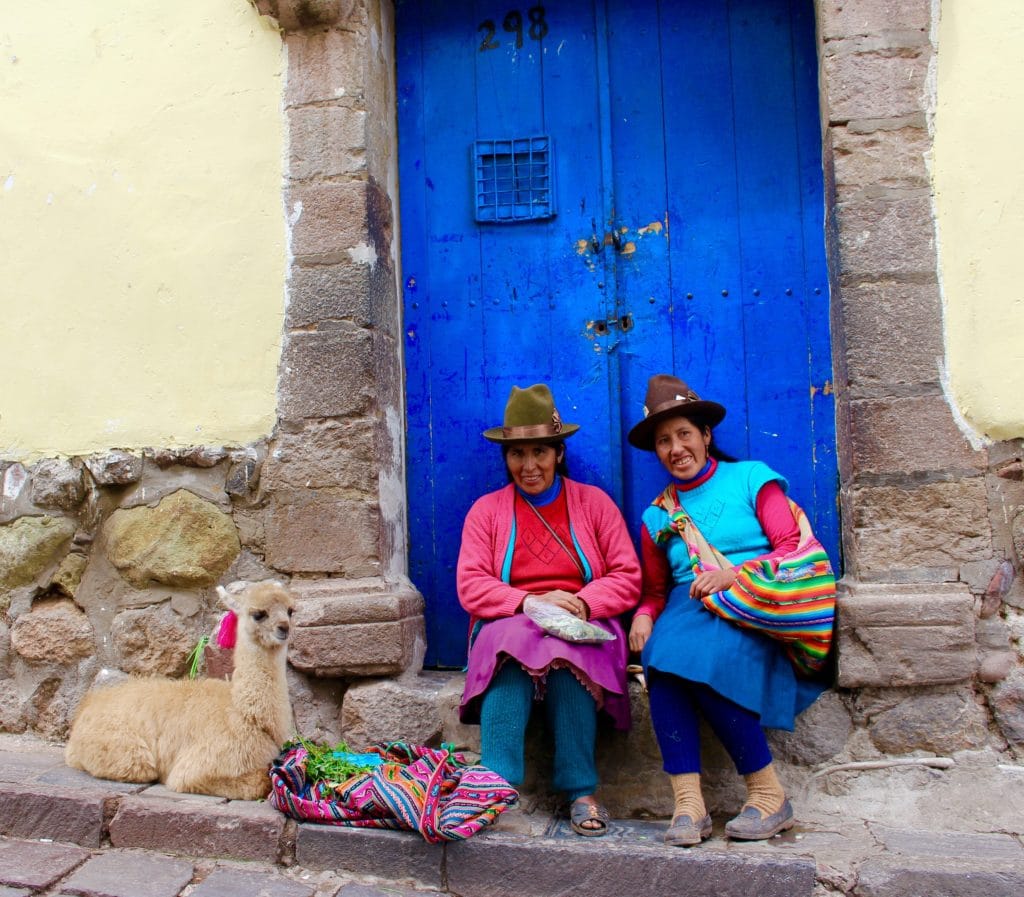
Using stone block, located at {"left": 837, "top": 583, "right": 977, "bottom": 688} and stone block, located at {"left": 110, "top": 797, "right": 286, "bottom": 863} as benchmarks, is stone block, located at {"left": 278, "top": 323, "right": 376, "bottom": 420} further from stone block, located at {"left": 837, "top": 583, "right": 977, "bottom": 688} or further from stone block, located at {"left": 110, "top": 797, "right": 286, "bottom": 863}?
stone block, located at {"left": 837, "top": 583, "right": 977, "bottom": 688}

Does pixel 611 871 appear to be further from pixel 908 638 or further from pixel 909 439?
pixel 909 439

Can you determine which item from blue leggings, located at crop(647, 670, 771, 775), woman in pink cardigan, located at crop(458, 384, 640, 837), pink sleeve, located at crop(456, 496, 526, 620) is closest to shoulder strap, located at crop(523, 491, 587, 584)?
woman in pink cardigan, located at crop(458, 384, 640, 837)

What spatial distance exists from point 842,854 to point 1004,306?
6.28ft

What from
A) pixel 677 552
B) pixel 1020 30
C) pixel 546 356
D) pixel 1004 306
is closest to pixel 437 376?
pixel 546 356

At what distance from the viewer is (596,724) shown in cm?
329

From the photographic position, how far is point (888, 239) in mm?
3434

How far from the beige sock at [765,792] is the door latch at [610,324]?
175 cm

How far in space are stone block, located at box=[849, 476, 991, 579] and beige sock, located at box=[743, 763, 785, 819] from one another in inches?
31.0

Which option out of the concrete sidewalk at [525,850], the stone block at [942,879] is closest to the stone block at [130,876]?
the concrete sidewalk at [525,850]

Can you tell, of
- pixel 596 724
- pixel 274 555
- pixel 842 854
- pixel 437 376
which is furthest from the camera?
pixel 437 376

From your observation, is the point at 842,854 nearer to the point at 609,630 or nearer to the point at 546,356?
the point at 609,630

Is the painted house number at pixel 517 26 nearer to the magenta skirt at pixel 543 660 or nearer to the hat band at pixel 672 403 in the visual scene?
the hat band at pixel 672 403

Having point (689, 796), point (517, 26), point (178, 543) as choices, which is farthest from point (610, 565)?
point (517, 26)

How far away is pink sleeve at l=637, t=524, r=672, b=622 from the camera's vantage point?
3521 millimetres
